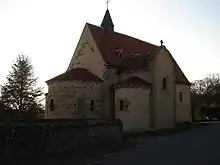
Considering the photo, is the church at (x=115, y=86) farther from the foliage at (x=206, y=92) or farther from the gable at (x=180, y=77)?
the foliage at (x=206, y=92)

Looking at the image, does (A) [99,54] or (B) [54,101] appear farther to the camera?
(A) [99,54]

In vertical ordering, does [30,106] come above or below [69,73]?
below

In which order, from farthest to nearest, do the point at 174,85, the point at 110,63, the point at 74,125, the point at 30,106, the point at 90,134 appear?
the point at 30,106, the point at 174,85, the point at 110,63, the point at 90,134, the point at 74,125

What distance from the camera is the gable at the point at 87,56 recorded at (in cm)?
3769

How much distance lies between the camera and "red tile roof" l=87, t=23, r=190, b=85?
37625 mm

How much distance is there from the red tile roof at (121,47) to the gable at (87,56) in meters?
0.56

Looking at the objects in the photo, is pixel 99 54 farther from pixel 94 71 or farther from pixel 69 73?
pixel 69 73

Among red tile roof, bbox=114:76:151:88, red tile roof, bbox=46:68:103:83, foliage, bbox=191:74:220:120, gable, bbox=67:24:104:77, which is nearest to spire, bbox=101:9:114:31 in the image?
gable, bbox=67:24:104:77

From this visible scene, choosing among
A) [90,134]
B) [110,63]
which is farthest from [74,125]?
[110,63]

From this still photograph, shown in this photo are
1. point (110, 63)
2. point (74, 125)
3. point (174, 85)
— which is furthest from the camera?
point (174, 85)

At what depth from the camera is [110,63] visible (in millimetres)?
37344

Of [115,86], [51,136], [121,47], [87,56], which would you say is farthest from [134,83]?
[51,136]

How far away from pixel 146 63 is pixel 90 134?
1801 cm

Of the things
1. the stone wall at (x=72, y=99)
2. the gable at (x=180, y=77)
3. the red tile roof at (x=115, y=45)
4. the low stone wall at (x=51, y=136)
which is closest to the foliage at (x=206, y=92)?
the gable at (x=180, y=77)
